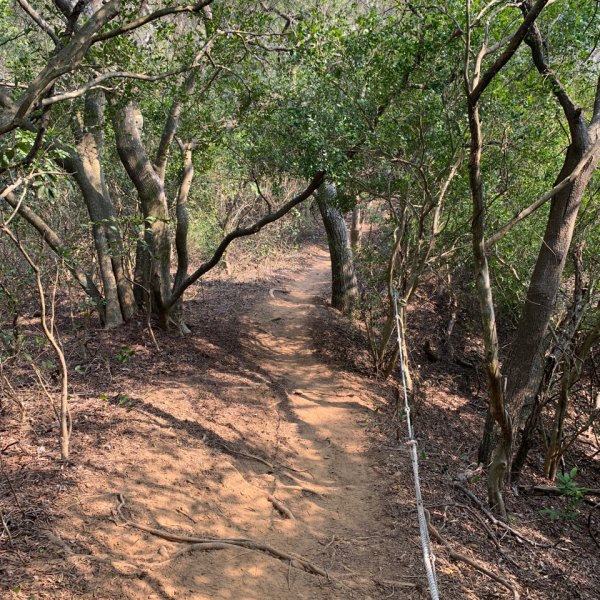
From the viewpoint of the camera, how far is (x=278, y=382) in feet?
30.0

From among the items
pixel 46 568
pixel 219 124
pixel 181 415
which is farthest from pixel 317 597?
pixel 219 124

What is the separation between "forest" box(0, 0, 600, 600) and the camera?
14.7 ft

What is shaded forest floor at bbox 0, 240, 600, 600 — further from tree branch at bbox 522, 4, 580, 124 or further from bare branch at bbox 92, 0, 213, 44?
tree branch at bbox 522, 4, 580, 124

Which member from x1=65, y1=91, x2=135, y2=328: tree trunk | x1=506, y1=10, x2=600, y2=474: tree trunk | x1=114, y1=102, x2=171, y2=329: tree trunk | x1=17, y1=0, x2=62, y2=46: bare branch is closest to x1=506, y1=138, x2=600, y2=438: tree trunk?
x1=506, y1=10, x2=600, y2=474: tree trunk

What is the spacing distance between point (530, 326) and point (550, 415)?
4.24m

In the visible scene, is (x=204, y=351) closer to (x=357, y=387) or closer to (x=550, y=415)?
(x=357, y=387)

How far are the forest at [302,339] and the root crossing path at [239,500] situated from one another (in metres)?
0.03

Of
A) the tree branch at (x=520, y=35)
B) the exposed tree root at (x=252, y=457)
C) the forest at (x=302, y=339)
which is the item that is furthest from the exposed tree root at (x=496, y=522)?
the tree branch at (x=520, y=35)

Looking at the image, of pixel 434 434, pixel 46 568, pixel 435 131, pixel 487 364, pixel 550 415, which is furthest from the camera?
pixel 550 415

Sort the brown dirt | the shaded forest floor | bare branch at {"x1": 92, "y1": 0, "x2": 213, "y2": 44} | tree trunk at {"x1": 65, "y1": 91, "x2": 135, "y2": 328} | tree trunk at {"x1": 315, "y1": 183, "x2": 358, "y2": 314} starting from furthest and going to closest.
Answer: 1. tree trunk at {"x1": 315, "y1": 183, "x2": 358, "y2": 314}
2. tree trunk at {"x1": 65, "y1": 91, "x2": 135, "y2": 328}
3. bare branch at {"x1": 92, "y1": 0, "x2": 213, "y2": 44}
4. the shaded forest floor
5. the brown dirt

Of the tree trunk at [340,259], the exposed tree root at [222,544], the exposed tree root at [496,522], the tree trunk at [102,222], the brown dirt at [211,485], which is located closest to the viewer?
the brown dirt at [211,485]

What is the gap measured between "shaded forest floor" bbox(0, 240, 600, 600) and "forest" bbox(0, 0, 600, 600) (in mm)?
30

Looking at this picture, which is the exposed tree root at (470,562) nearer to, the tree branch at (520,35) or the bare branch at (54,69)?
the tree branch at (520,35)

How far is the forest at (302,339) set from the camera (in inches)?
177
